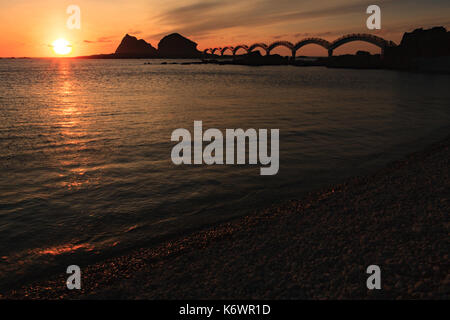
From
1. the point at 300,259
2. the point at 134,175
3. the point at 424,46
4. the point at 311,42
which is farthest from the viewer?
the point at 311,42

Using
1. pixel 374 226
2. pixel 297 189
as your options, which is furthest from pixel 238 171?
pixel 374 226

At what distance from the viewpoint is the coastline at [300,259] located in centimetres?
525

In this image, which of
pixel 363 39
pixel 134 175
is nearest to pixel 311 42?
pixel 363 39

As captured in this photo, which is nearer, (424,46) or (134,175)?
(134,175)

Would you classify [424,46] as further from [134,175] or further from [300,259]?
[300,259]

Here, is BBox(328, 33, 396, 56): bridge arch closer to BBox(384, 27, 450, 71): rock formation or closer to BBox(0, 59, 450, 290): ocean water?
BBox(384, 27, 450, 71): rock formation

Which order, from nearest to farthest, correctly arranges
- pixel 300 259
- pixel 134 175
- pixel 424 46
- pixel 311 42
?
pixel 300 259 < pixel 134 175 < pixel 424 46 < pixel 311 42

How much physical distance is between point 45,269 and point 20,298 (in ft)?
3.25

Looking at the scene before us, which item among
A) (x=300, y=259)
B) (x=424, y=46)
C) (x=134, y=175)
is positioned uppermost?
(x=424, y=46)

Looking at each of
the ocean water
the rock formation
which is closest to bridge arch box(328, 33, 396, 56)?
the rock formation

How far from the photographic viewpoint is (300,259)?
6.05 metres

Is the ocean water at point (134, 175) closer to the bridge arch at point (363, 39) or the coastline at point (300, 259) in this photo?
the coastline at point (300, 259)

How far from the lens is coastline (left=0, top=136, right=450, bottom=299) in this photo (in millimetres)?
5254

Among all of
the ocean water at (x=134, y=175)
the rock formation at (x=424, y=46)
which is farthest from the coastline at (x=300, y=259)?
the rock formation at (x=424, y=46)
